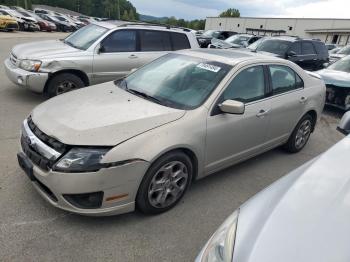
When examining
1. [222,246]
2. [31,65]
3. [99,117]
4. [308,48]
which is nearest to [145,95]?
[99,117]

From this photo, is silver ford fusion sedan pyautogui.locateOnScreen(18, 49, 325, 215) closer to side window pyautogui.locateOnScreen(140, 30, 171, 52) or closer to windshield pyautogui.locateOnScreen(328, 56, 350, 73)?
side window pyautogui.locateOnScreen(140, 30, 171, 52)

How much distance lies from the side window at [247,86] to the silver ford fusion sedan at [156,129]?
0.01m

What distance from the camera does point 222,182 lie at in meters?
4.07

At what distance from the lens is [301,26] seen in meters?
58.2

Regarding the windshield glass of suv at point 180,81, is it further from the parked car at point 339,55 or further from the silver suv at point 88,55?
the parked car at point 339,55

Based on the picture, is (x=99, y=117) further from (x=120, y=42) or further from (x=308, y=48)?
(x=308, y=48)

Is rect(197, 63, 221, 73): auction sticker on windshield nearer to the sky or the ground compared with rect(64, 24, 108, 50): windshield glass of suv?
nearer to the sky

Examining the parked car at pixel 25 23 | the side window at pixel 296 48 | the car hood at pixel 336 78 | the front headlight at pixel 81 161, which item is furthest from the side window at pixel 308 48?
the parked car at pixel 25 23

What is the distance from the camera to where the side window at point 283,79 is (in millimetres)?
4363

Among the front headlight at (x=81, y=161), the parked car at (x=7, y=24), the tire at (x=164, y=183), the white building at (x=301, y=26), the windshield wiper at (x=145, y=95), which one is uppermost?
the windshield wiper at (x=145, y=95)

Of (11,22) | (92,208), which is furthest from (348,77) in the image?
(11,22)

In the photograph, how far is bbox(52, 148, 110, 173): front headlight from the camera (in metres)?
2.72

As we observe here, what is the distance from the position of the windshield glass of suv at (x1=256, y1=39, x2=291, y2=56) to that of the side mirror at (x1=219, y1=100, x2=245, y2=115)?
899 centimetres

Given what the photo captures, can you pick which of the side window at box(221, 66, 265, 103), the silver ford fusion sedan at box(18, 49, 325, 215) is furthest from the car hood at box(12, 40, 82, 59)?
the side window at box(221, 66, 265, 103)
